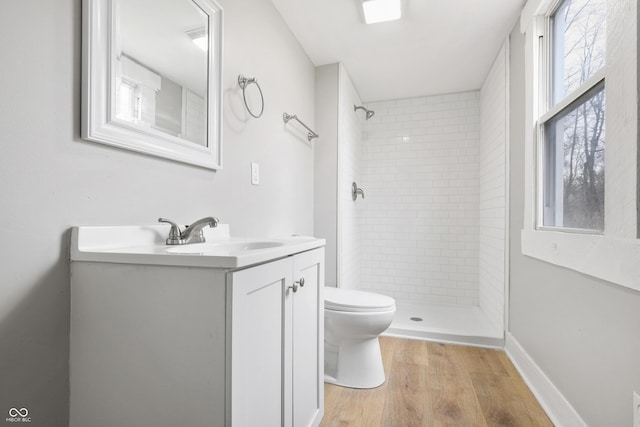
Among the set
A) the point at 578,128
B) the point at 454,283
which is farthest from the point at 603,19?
the point at 454,283

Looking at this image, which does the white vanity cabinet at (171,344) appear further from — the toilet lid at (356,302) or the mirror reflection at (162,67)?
the toilet lid at (356,302)

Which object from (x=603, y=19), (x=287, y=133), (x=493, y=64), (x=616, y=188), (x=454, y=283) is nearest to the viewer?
(x=616, y=188)

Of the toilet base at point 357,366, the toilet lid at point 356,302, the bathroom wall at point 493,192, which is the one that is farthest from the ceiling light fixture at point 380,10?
the toilet base at point 357,366

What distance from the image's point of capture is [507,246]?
2201 mm

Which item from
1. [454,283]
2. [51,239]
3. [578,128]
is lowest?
[454,283]

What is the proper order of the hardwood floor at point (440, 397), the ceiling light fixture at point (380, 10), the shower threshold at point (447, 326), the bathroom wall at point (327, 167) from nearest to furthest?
the hardwood floor at point (440, 397), the ceiling light fixture at point (380, 10), the shower threshold at point (447, 326), the bathroom wall at point (327, 167)

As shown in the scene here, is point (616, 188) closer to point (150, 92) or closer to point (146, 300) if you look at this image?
point (146, 300)

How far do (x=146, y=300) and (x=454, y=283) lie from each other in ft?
10.4

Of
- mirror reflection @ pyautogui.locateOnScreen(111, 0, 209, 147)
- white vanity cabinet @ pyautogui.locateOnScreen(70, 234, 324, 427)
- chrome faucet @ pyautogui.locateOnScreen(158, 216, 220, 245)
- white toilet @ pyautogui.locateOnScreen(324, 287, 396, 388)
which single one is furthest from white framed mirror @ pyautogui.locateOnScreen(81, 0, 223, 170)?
white toilet @ pyautogui.locateOnScreen(324, 287, 396, 388)

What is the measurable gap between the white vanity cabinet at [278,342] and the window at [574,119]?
1132 millimetres

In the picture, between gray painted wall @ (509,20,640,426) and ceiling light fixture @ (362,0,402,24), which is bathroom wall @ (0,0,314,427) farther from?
ceiling light fixture @ (362,0,402,24)

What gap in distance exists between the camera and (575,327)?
4.23 feet

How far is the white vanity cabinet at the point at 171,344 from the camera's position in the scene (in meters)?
0.72

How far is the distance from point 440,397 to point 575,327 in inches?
28.8
